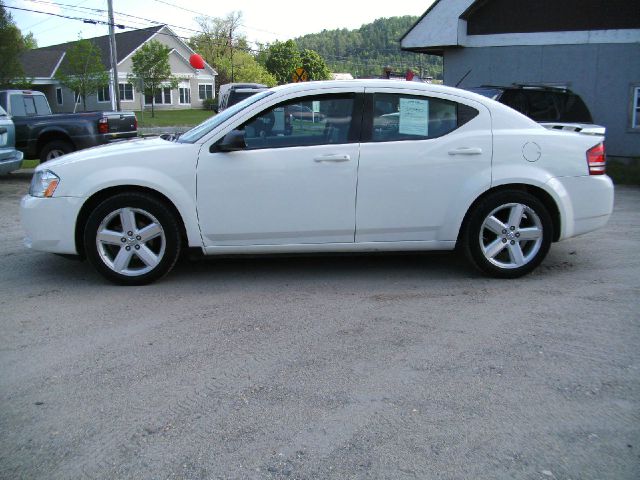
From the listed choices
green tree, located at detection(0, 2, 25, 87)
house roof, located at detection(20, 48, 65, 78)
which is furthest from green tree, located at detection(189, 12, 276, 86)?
green tree, located at detection(0, 2, 25, 87)

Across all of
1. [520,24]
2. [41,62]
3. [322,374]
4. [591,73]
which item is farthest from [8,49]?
[322,374]

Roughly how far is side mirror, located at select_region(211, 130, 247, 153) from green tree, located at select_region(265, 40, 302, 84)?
86995 mm

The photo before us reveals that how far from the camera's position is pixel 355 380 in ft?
12.2

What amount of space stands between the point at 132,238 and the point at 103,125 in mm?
9164

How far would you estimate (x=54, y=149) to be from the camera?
1370cm

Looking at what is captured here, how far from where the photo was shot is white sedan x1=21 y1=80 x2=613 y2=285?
5.42m

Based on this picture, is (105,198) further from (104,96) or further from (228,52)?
(228,52)

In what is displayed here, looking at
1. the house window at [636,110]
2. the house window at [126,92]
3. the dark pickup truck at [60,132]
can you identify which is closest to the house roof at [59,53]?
the house window at [126,92]

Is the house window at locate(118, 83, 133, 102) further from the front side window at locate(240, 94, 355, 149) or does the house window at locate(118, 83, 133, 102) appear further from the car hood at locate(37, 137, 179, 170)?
the front side window at locate(240, 94, 355, 149)

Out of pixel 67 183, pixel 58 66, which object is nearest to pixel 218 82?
pixel 58 66

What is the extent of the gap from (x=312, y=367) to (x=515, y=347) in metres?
1.34

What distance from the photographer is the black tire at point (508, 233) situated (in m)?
Answer: 5.59

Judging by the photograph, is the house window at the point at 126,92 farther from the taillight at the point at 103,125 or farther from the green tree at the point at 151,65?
the taillight at the point at 103,125

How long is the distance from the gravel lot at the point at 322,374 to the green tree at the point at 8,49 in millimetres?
34246
